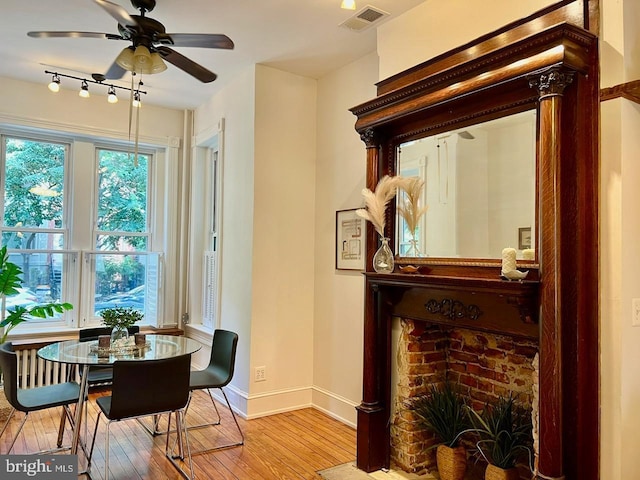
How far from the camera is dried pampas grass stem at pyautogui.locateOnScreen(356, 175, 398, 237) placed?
115 inches

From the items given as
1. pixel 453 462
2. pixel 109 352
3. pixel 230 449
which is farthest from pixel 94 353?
pixel 453 462

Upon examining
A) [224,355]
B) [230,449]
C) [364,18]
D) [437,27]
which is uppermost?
[364,18]

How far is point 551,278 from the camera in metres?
2.06

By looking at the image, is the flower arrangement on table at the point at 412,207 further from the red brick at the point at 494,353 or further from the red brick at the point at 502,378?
the red brick at the point at 502,378

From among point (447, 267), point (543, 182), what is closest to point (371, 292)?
point (447, 267)

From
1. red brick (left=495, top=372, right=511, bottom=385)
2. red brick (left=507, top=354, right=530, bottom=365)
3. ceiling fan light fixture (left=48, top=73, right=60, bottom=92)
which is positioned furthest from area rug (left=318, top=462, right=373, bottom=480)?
ceiling fan light fixture (left=48, top=73, right=60, bottom=92)

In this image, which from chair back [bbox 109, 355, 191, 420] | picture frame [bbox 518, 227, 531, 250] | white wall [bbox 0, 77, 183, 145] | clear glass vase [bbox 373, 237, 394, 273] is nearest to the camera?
picture frame [bbox 518, 227, 531, 250]

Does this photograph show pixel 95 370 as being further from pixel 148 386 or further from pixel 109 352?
pixel 148 386

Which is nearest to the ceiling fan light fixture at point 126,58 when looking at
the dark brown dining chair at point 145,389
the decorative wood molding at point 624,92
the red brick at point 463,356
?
the dark brown dining chair at point 145,389

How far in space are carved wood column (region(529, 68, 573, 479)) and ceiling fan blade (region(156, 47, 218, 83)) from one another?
77.1 inches

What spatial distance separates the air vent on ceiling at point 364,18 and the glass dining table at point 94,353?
245 centimetres

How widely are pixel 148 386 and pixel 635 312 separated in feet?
8.01

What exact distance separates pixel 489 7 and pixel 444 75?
447 mm

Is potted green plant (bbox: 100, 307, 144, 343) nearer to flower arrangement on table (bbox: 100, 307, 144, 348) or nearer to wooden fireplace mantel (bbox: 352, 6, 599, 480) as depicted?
flower arrangement on table (bbox: 100, 307, 144, 348)
